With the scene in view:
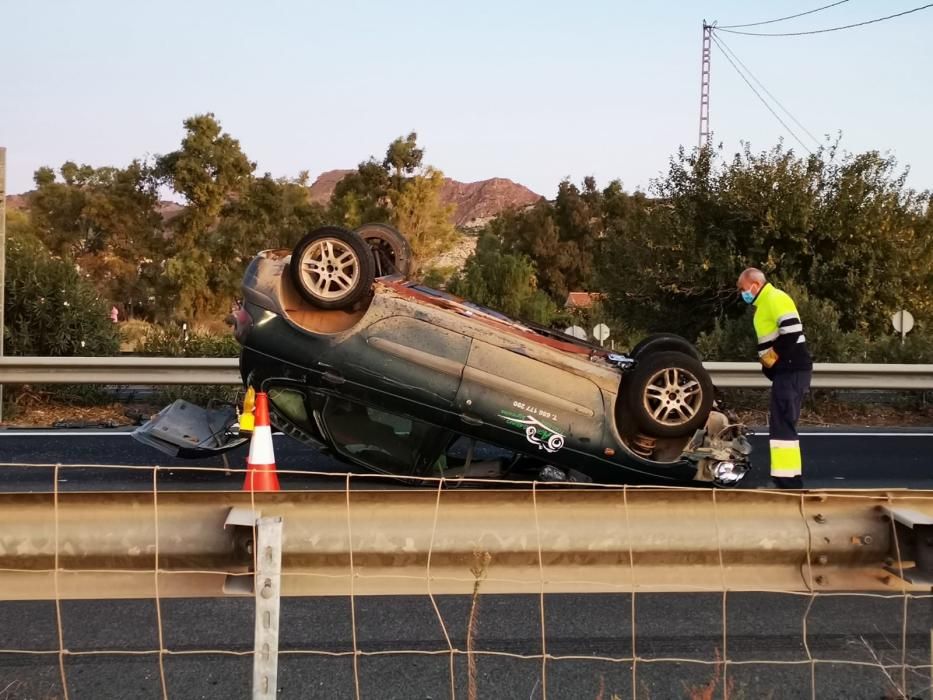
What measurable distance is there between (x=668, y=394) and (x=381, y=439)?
1.90m

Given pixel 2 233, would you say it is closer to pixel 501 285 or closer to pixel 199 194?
pixel 199 194

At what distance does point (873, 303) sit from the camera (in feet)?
49.7

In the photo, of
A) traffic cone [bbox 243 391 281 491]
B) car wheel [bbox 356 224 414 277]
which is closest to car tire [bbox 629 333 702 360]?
car wheel [bbox 356 224 414 277]

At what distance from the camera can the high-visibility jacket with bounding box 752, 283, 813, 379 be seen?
22.1 ft

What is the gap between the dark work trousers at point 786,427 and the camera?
635cm

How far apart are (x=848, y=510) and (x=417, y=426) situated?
3274 millimetres

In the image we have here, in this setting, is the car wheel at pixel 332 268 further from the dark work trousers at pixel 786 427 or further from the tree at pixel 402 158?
the tree at pixel 402 158

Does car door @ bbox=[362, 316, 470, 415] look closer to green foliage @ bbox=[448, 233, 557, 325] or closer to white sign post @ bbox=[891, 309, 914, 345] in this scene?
white sign post @ bbox=[891, 309, 914, 345]

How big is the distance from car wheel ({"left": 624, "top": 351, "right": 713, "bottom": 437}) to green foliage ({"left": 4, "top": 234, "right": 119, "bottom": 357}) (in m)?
7.64

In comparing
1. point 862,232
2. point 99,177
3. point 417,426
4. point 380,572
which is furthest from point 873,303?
point 99,177

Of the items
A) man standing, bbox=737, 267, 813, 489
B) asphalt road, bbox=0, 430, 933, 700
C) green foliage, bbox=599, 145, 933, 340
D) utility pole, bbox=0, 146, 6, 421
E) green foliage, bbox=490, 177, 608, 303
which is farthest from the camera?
green foliage, bbox=490, 177, 608, 303

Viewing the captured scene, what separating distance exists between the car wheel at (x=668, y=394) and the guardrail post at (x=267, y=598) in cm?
341

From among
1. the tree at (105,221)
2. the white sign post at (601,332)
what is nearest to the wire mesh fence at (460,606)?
the white sign post at (601,332)

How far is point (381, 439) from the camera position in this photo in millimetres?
5750
